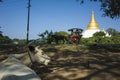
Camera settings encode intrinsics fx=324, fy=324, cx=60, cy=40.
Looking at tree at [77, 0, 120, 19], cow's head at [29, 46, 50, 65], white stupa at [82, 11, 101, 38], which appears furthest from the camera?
white stupa at [82, 11, 101, 38]

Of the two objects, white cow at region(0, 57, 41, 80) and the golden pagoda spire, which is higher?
the golden pagoda spire

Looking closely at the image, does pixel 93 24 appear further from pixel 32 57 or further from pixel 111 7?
pixel 32 57

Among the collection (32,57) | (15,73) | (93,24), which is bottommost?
(15,73)

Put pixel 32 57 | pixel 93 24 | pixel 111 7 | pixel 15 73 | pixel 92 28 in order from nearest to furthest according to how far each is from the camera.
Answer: pixel 15 73, pixel 32 57, pixel 111 7, pixel 92 28, pixel 93 24

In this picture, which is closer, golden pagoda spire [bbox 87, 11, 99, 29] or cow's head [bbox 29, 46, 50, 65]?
cow's head [bbox 29, 46, 50, 65]

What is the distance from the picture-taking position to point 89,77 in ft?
34.8

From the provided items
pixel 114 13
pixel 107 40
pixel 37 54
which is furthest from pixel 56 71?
pixel 107 40

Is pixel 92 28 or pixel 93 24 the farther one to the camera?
pixel 93 24

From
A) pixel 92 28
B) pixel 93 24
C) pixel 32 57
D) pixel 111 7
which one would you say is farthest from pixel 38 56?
pixel 93 24

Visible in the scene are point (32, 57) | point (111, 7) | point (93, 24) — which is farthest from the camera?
point (93, 24)

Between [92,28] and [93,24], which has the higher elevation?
[93,24]

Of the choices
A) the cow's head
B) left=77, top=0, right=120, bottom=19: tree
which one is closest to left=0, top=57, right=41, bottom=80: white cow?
the cow's head

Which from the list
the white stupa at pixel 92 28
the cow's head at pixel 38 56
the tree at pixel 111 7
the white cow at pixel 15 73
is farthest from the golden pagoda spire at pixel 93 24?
the white cow at pixel 15 73

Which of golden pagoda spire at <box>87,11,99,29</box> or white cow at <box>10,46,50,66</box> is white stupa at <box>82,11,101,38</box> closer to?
golden pagoda spire at <box>87,11,99,29</box>
